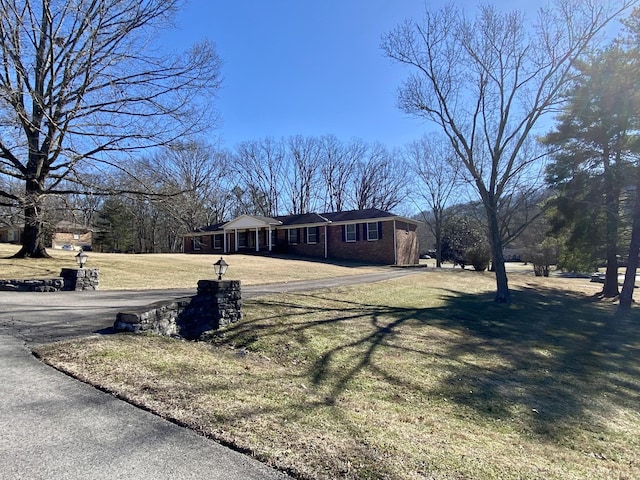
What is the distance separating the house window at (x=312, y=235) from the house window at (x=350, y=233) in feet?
8.51

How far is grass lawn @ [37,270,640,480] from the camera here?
2916 mm

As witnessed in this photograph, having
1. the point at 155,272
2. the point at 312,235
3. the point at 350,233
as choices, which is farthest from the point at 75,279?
the point at 312,235

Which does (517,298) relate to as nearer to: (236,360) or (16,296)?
(236,360)

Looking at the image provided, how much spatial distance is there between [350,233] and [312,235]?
327 centimetres

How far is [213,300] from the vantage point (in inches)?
292

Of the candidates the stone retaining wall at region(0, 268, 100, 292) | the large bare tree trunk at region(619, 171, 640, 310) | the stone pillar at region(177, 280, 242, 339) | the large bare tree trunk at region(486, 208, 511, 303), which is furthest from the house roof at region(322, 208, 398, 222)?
the stone pillar at region(177, 280, 242, 339)

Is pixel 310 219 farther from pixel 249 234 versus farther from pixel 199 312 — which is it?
pixel 199 312

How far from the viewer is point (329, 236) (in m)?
30.8

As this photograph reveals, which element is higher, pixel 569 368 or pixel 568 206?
pixel 568 206

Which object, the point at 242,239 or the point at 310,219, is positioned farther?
the point at 242,239

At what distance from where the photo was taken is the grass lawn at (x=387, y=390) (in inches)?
115

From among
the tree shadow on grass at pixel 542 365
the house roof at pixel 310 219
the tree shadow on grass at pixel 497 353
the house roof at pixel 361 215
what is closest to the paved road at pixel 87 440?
the tree shadow on grass at pixel 497 353

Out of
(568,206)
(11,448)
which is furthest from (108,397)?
(568,206)

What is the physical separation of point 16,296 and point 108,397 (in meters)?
7.55
